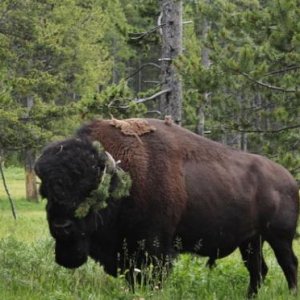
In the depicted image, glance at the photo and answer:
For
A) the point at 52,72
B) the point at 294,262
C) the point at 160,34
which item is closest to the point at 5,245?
the point at 294,262

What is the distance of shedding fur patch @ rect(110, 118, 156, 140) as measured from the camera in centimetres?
737

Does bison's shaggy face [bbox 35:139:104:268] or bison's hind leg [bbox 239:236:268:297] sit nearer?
bison's shaggy face [bbox 35:139:104:268]

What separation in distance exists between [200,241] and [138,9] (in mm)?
11924

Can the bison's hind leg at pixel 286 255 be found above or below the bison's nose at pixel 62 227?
below

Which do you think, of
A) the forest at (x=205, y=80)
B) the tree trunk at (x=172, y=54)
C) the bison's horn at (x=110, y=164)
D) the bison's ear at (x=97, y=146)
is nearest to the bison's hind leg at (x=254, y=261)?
the forest at (x=205, y=80)

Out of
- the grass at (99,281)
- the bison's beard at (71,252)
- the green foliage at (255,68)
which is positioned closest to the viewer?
the grass at (99,281)

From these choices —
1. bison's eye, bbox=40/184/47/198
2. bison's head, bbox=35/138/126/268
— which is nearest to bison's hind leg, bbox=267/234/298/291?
bison's head, bbox=35/138/126/268

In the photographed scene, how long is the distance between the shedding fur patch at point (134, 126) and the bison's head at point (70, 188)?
0.67 metres

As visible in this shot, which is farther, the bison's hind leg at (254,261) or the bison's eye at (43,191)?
the bison's hind leg at (254,261)

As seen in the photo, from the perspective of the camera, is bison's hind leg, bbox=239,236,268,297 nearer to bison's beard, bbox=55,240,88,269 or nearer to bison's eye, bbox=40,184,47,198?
bison's beard, bbox=55,240,88,269

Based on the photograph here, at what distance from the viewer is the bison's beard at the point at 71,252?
664cm

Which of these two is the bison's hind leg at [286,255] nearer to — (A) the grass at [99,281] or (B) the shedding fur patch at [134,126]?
(A) the grass at [99,281]

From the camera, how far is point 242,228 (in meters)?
7.84

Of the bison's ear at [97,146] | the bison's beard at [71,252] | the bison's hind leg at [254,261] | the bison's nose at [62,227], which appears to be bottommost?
the bison's hind leg at [254,261]
